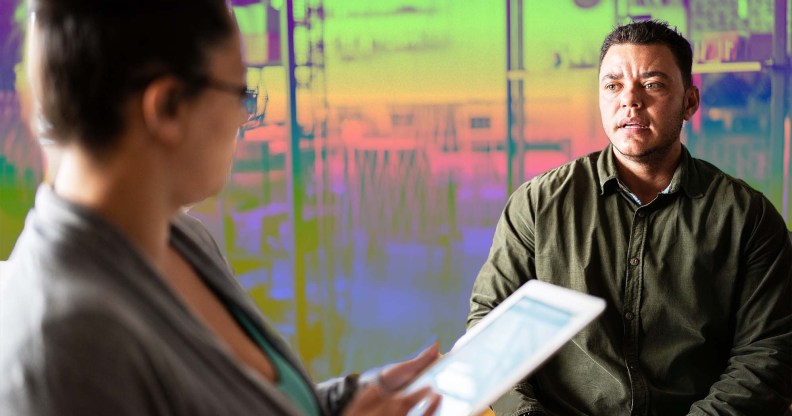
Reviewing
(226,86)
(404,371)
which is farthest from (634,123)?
(226,86)

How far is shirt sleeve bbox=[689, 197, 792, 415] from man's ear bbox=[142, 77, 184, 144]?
4.58 feet

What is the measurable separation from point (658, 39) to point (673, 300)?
0.66m

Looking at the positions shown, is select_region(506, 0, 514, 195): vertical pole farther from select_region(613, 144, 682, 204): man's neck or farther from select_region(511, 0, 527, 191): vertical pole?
select_region(613, 144, 682, 204): man's neck

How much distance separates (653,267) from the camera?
5.90ft

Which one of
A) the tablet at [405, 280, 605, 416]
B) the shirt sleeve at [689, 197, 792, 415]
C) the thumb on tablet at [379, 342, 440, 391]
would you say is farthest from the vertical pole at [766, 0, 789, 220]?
the thumb on tablet at [379, 342, 440, 391]

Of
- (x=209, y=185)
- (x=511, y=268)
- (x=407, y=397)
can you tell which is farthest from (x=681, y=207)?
(x=209, y=185)

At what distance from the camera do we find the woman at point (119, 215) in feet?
2.17

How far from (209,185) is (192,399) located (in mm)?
241

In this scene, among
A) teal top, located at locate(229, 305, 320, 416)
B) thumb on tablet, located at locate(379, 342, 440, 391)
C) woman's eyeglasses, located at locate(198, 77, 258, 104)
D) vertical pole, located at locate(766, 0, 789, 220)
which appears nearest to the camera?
woman's eyeglasses, located at locate(198, 77, 258, 104)

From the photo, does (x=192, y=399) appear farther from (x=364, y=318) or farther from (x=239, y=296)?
(x=364, y=318)

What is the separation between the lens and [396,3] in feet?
9.12

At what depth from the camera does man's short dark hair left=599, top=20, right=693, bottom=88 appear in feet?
6.25

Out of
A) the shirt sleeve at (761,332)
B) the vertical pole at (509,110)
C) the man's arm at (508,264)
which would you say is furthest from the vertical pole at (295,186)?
the shirt sleeve at (761,332)

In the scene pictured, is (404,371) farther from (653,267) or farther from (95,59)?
(653,267)
